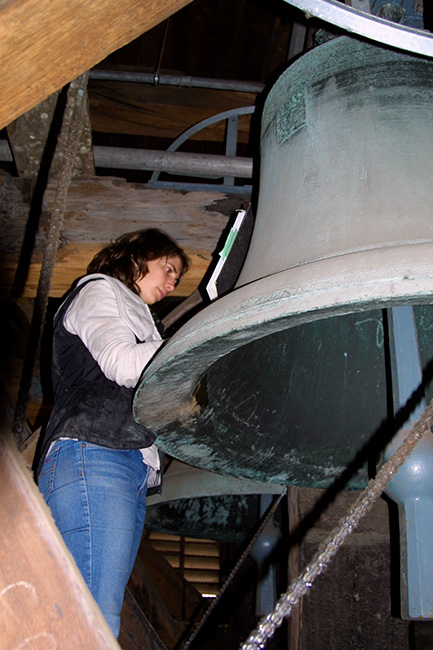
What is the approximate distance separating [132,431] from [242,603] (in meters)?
2.17

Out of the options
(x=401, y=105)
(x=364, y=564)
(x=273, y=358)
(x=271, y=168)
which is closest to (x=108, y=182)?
(x=271, y=168)

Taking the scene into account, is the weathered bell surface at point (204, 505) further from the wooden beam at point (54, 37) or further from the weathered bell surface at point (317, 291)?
the wooden beam at point (54, 37)

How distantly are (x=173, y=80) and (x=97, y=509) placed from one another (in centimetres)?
170

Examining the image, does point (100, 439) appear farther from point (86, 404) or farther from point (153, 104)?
point (153, 104)

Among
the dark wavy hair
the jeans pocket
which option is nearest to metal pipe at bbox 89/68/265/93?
the dark wavy hair

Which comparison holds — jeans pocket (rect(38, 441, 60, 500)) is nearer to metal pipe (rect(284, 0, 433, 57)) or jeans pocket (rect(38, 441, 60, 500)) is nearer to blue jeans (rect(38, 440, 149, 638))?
blue jeans (rect(38, 440, 149, 638))

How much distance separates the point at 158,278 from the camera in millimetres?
1523

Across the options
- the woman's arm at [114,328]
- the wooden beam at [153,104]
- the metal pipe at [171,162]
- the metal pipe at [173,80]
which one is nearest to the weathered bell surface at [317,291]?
the woman's arm at [114,328]

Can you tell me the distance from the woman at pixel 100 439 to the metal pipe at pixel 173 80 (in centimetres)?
117

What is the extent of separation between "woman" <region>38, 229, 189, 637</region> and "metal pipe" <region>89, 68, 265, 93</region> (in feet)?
3.82

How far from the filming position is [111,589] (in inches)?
40.5

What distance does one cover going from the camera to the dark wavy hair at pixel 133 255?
1.47 metres

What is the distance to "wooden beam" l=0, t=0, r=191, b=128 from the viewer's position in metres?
0.65

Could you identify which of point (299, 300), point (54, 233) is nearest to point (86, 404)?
point (54, 233)
